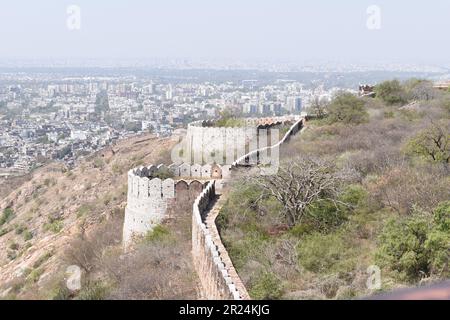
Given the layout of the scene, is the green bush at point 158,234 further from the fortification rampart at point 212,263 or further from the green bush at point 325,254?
the green bush at point 325,254

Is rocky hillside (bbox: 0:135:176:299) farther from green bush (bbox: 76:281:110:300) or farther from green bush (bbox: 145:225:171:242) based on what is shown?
green bush (bbox: 76:281:110:300)

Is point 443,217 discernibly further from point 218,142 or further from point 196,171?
point 218,142

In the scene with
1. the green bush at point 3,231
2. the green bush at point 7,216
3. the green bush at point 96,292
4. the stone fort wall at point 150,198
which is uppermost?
the stone fort wall at point 150,198

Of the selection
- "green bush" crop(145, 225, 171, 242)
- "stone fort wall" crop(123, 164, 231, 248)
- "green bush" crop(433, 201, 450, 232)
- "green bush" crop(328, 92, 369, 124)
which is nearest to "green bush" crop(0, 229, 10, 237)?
"stone fort wall" crop(123, 164, 231, 248)

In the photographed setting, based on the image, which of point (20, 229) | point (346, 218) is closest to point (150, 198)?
point (346, 218)

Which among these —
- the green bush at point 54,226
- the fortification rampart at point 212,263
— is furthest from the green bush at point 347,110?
the fortification rampart at point 212,263
